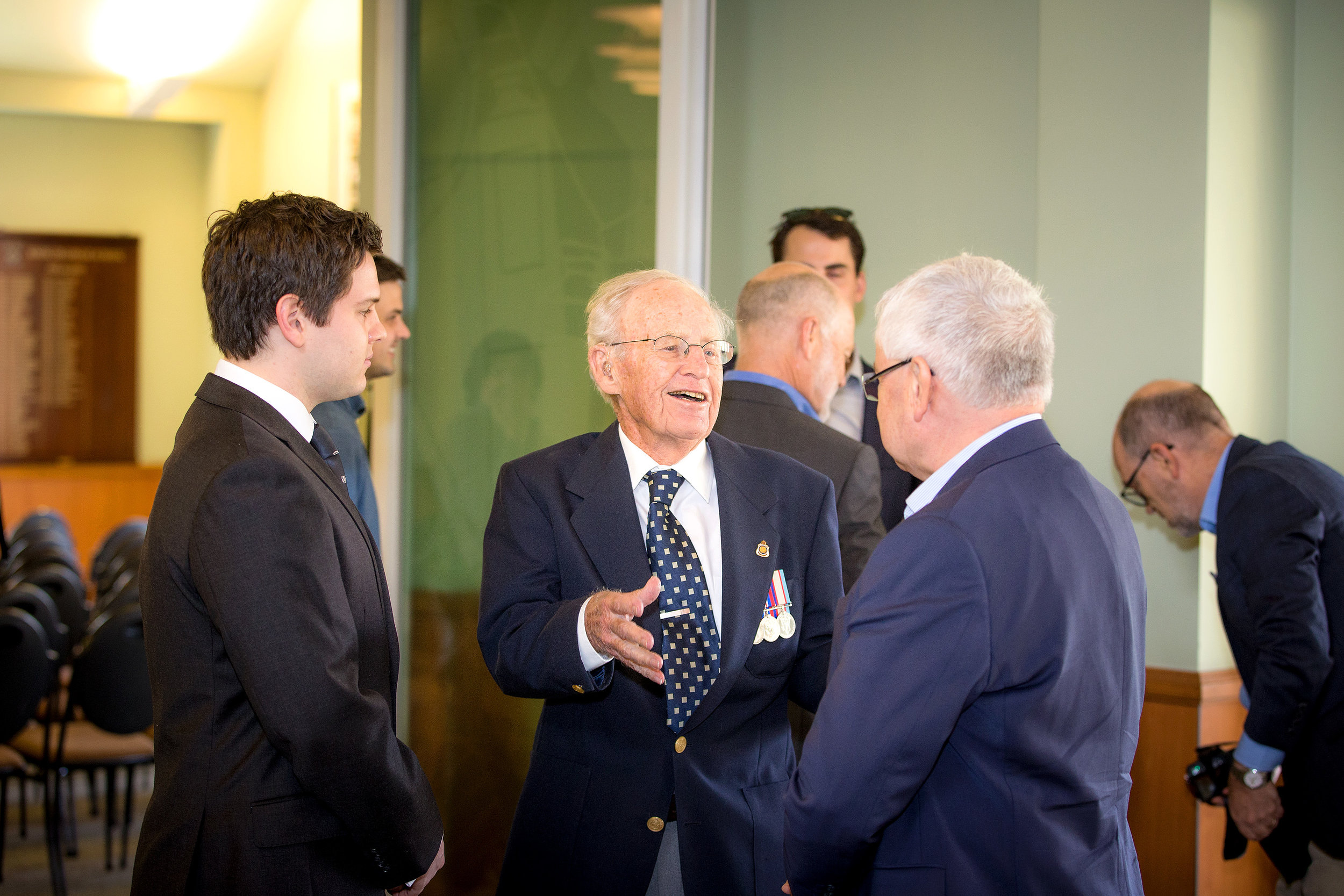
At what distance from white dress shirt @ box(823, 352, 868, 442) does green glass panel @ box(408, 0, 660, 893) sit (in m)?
0.71

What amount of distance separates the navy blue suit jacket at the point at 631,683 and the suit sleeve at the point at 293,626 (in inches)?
11.8

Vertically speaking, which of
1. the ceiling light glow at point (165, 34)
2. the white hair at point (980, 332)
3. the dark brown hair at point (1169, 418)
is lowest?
the dark brown hair at point (1169, 418)

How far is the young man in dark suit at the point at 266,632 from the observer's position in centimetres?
145

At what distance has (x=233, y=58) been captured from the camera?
7734mm

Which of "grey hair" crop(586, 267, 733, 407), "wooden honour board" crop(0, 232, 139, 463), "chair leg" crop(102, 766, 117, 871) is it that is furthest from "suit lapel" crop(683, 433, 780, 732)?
"wooden honour board" crop(0, 232, 139, 463)

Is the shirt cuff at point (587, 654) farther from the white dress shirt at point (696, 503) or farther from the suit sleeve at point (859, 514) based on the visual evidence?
the suit sleeve at point (859, 514)

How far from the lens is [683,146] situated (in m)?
3.22

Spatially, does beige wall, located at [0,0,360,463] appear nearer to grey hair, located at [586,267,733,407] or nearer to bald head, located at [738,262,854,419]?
bald head, located at [738,262,854,419]

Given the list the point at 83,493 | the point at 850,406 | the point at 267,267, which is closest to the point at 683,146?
the point at 850,406

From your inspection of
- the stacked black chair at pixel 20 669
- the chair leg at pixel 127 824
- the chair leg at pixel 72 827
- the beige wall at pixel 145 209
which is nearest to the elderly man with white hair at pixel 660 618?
the stacked black chair at pixel 20 669

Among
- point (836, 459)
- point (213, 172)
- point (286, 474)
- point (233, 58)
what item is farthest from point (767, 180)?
point (213, 172)

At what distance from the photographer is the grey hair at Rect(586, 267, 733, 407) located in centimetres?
196

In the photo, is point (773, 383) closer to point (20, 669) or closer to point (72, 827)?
point (20, 669)

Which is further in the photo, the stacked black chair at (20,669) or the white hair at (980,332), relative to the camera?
the stacked black chair at (20,669)
